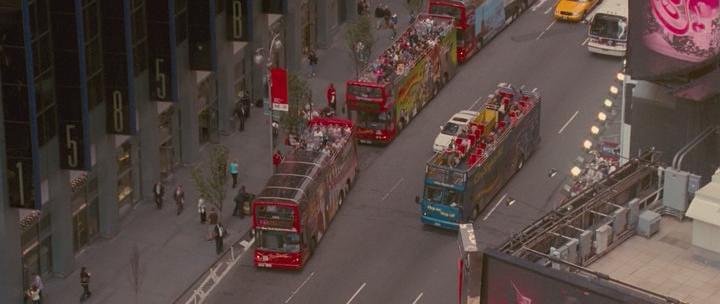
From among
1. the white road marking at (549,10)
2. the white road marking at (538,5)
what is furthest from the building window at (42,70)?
the white road marking at (538,5)

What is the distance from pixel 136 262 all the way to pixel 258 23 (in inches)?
1132

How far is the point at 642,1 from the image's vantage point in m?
52.5

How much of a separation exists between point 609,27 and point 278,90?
102 ft

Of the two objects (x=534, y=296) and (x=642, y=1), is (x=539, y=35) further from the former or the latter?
(x=534, y=296)

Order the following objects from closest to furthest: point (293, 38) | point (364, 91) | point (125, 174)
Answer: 1. point (125, 174)
2. point (364, 91)
3. point (293, 38)

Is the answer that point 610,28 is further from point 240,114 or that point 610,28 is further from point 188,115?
point 188,115

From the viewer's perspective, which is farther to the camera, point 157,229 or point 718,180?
point 157,229

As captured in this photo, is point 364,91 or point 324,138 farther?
point 364,91

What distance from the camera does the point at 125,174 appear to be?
8631 centimetres

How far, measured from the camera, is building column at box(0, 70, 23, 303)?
73.2m

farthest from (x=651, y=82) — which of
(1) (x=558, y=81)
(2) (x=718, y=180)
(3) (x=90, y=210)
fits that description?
(1) (x=558, y=81)

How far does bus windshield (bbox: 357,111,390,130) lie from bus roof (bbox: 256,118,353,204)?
6.48 metres

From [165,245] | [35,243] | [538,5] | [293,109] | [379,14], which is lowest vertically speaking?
[165,245]

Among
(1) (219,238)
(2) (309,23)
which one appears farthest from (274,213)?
(2) (309,23)
